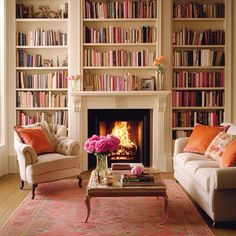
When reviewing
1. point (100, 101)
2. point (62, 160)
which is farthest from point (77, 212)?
point (100, 101)

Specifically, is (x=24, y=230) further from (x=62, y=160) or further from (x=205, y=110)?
(x=205, y=110)

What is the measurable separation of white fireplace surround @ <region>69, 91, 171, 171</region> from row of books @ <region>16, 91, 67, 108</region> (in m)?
0.28

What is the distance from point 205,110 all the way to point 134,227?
12.8 ft

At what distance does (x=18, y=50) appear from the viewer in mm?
7660

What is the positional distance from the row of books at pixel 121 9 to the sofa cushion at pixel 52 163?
2.60 metres

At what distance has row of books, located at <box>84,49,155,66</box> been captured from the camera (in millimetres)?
7566

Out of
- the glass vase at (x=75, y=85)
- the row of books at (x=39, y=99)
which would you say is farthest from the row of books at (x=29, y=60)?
the glass vase at (x=75, y=85)

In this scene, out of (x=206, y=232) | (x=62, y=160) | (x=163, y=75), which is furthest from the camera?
(x=163, y=75)

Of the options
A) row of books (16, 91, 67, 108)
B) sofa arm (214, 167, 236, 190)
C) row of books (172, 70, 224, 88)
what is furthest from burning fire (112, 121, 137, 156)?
sofa arm (214, 167, 236, 190)

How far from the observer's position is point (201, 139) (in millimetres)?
6109

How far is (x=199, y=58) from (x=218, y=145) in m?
2.45

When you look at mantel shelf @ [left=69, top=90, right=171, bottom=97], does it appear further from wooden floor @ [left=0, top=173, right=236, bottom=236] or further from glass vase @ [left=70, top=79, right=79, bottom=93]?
wooden floor @ [left=0, top=173, right=236, bottom=236]

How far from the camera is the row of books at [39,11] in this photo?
7578 millimetres

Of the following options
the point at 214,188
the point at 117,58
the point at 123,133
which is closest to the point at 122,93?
the point at 117,58
